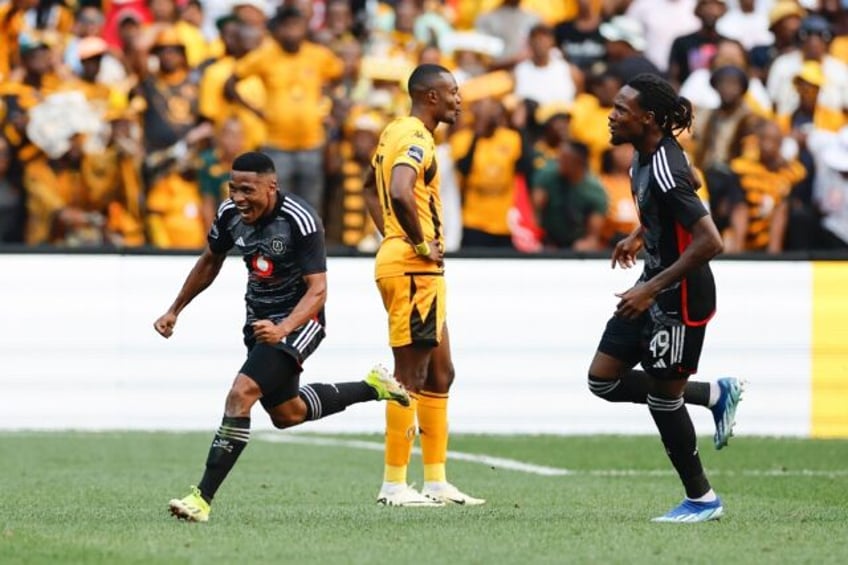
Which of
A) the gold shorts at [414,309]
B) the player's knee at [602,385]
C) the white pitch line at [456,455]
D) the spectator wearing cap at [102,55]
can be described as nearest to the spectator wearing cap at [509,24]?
the spectator wearing cap at [102,55]

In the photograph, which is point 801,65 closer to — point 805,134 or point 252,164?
point 805,134

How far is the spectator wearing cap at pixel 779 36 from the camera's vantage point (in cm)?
2075

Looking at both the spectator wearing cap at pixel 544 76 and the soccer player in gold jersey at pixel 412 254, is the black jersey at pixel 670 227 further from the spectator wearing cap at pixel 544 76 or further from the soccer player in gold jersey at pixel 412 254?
the spectator wearing cap at pixel 544 76

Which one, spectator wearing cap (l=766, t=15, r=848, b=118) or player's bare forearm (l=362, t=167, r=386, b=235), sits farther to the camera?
spectator wearing cap (l=766, t=15, r=848, b=118)

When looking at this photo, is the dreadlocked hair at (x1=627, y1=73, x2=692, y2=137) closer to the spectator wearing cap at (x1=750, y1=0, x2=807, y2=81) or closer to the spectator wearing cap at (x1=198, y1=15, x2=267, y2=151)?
the spectator wearing cap at (x1=198, y1=15, x2=267, y2=151)

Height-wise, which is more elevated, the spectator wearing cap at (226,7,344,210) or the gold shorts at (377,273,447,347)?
the spectator wearing cap at (226,7,344,210)

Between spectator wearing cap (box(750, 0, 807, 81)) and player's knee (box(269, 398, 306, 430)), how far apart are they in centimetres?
1182

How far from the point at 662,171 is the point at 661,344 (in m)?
0.85

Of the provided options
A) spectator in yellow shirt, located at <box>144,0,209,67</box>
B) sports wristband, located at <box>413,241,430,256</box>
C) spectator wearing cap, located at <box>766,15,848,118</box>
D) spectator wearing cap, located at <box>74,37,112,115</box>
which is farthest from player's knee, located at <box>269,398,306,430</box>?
spectator wearing cap, located at <box>766,15,848,118</box>

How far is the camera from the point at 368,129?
1852cm

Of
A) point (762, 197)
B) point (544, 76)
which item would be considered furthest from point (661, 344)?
point (544, 76)

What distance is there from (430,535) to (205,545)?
1.11 m

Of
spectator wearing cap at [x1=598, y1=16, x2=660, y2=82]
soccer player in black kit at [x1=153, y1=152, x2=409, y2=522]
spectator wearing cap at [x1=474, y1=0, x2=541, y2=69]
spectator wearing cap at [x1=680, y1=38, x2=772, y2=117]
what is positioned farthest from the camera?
spectator wearing cap at [x1=474, y1=0, x2=541, y2=69]

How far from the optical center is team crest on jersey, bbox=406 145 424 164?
10195 mm
